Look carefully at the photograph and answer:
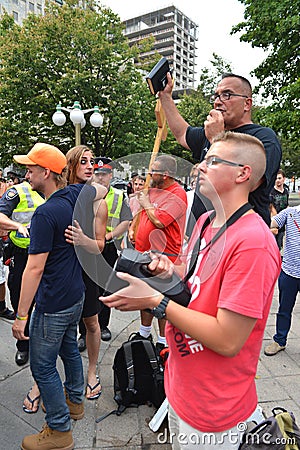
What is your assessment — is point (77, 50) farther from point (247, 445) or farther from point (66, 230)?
point (247, 445)

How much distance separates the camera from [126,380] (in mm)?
2605

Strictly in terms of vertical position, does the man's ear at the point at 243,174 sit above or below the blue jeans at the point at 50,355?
above

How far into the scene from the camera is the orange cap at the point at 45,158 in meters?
2.16

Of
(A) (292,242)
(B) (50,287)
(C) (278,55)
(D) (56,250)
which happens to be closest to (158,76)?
(D) (56,250)

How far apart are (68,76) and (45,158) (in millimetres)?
15047

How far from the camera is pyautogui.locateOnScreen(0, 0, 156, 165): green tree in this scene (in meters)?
15.4

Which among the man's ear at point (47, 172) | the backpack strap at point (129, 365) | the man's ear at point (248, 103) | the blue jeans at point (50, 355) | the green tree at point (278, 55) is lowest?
the backpack strap at point (129, 365)

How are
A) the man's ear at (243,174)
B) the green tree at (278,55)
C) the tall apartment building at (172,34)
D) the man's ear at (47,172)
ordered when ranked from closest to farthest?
the man's ear at (243,174), the man's ear at (47,172), the green tree at (278,55), the tall apartment building at (172,34)

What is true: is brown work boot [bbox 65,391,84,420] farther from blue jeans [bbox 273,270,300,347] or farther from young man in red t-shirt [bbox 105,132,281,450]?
blue jeans [bbox 273,270,300,347]

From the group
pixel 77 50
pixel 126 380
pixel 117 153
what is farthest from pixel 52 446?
pixel 77 50

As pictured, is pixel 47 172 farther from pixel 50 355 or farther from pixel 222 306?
pixel 222 306

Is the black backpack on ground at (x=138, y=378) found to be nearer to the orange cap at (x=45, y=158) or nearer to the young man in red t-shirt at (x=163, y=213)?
the young man in red t-shirt at (x=163, y=213)

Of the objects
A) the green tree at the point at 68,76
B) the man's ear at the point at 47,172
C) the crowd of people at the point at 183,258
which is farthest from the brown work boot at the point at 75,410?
the green tree at the point at 68,76

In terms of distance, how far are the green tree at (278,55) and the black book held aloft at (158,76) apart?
9.82m
